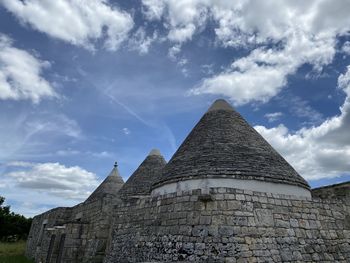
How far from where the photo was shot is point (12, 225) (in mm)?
26688

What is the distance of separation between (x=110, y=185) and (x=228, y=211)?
1048cm

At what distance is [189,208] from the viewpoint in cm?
629

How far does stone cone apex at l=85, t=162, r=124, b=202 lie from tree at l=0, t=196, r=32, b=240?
16041mm

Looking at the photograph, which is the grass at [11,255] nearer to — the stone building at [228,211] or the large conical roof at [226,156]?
the stone building at [228,211]

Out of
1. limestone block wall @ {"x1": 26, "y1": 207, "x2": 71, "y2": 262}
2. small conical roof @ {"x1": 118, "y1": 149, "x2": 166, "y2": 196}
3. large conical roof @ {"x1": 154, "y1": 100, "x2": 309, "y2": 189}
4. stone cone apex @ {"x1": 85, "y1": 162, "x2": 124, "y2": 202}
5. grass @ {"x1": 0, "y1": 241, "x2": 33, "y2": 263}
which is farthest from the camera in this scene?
stone cone apex @ {"x1": 85, "y1": 162, "x2": 124, "y2": 202}

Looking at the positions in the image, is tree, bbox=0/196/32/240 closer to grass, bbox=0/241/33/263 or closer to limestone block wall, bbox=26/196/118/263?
grass, bbox=0/241/33/263

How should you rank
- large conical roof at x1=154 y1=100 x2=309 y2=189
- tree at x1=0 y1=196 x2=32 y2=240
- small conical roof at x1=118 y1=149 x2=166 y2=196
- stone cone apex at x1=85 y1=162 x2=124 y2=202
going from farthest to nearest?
1. tree at x1=0 y1=196 x2=32 y2=240
2. stone cone apex at x1=85 y1=162 x2=124 y2=202
3. small conical roof at x1=118 y1=149 x2=166 y2=196
4. large conical roof at x1=154 y1=100 x2=309 y2=189

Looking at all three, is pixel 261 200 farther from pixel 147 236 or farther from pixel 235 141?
pixel 147 236

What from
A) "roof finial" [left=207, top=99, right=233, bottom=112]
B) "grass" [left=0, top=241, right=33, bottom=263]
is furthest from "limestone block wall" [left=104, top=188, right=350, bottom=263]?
"grass" [left=0, top=241, right=33, bottom=263]

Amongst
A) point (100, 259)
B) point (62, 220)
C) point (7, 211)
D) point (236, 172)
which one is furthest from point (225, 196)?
point (7, 211)

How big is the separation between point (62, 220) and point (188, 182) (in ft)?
30.9

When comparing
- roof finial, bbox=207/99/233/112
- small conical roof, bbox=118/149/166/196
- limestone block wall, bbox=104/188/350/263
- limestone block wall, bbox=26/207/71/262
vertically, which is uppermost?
roof finial, bbox=207/99/233/112

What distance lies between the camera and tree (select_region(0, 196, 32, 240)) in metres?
26.4

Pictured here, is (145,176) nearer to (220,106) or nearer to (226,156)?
(220,106)
